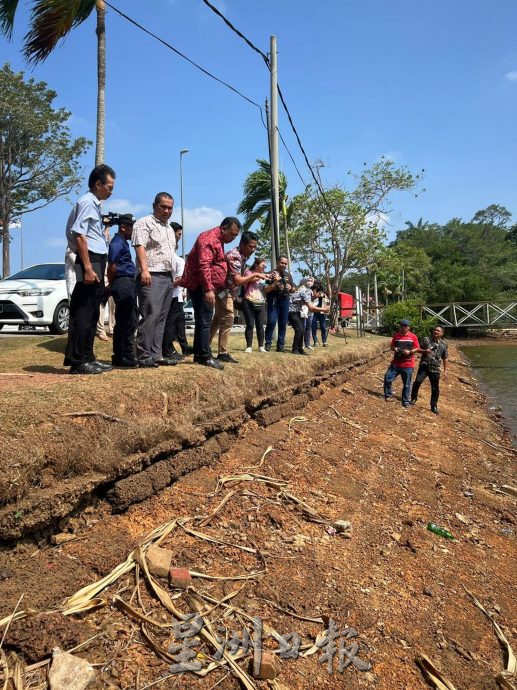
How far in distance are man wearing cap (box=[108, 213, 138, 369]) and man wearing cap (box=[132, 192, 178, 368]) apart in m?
0.10

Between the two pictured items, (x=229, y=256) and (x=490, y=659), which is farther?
(x=229, y=256)

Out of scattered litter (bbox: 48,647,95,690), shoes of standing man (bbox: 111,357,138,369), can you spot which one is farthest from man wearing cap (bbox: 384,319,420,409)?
scattered litter (bbox: 48,647,95,690)

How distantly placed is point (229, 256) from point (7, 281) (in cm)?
467

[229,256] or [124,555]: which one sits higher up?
[229,256]

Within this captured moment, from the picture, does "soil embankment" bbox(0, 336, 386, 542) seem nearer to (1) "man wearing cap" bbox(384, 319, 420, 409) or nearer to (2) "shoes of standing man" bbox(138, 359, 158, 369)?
(2) "shoes of standing man" bbox(138, 359, 158, 369)

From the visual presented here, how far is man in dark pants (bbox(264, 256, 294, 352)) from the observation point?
30.2 feet

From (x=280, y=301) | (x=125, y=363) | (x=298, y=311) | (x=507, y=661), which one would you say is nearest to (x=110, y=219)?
(x=125, y=363)

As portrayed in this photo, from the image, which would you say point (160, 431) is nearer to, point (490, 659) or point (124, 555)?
point (124, 555)

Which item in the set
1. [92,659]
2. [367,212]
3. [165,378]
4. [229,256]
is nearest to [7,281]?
[229,256]

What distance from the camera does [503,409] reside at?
13797 millimetres

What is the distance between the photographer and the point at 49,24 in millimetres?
8336

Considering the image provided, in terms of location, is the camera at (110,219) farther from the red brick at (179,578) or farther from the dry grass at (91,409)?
the red brick at (179,578)

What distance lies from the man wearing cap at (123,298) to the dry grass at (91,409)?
0.42m

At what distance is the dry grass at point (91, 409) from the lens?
3.26m
